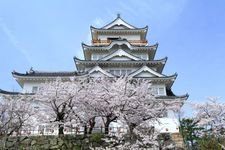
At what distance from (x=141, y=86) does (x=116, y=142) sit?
3672mm

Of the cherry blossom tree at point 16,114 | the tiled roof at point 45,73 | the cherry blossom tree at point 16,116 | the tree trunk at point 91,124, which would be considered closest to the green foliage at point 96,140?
the tree trunk at point 91,124

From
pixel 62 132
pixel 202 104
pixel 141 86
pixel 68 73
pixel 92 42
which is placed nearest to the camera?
pixel 62 132

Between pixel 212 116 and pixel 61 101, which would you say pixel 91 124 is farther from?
pixel 212 116

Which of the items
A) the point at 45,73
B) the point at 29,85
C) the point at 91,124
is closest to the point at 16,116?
the point at 91,124

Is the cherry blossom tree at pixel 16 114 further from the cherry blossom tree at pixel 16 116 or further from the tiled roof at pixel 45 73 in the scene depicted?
the tiled roof at pixel 45 73

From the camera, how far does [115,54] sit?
2662cm

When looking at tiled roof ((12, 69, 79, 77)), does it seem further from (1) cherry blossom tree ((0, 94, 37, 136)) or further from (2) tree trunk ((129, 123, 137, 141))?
(2) tree trunk ((129, 123, 137, 141))

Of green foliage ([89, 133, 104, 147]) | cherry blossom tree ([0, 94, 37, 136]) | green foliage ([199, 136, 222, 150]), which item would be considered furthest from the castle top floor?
green foliage ([199, 136, 222, 150])

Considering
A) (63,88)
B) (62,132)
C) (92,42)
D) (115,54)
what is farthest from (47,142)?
(92,42)

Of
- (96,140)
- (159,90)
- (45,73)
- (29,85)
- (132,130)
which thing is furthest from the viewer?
(45,73)

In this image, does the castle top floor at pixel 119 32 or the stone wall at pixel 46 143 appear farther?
the castle top floor at pixel 119 32

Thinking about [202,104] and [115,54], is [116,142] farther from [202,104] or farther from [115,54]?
[115,54]

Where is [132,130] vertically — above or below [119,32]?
below

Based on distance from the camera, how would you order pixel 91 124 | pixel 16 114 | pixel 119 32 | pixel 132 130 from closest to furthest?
pixel 132 130 → pixel 91 124 → pixel 16 114 → pixel 119 32
